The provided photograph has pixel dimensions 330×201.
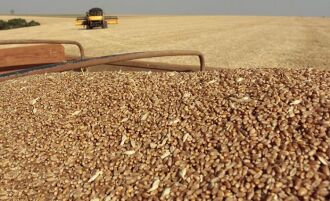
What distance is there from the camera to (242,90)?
4.49 meters

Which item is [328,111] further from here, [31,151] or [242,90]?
[31,151]

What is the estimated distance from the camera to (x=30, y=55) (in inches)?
311

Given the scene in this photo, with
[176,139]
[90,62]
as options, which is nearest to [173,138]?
[176,139]

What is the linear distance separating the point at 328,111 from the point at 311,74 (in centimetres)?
107

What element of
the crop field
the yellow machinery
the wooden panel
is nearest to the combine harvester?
the wooden panel

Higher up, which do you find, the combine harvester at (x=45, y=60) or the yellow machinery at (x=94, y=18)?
the combine harvester at (x=45, y=60)

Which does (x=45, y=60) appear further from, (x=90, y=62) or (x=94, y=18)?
(x=94, y=18)

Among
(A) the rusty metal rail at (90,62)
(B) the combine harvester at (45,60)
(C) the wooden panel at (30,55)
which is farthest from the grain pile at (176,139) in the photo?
(C) the wooden panel at (30,55)

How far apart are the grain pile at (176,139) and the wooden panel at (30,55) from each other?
8.85 feet

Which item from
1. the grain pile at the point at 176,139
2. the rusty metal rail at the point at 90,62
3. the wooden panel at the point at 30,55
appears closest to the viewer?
the grain pile at the point at 176,139

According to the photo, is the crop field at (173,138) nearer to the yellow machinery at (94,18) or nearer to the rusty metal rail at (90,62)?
the rusty metal rail at (90,62)

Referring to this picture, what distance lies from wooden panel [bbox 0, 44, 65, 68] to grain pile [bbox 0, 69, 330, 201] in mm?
2699

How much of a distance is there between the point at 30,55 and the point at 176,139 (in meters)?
5.02

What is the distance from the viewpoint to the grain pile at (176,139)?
3275mm
